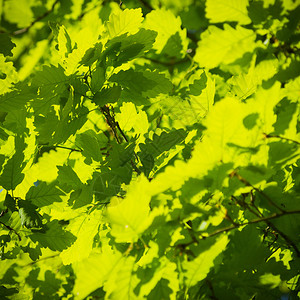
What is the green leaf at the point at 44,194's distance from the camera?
1.29m

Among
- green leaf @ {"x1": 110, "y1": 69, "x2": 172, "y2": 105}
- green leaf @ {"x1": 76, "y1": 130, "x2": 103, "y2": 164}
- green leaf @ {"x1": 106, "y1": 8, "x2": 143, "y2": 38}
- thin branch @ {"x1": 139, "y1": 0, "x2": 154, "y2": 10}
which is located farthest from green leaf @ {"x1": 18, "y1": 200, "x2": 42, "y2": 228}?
thin branch @ {"x1": 139, "y1": 0, "x2": 154, "y2": 10}

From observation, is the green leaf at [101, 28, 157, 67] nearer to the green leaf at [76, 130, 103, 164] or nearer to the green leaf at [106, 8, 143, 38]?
the green leaf at [106, 8, 143, 38]

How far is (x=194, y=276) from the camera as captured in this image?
2.61 feet

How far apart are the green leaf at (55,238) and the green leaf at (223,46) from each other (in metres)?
0.88

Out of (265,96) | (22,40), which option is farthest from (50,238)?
(22,40)

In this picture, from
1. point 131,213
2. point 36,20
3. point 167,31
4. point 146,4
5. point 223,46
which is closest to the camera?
point 131,213

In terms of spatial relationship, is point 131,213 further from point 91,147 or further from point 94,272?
point 91,147

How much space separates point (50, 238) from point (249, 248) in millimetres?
827

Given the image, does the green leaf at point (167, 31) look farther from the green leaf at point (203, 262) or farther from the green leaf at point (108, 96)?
the green leaf at point (203, 262)

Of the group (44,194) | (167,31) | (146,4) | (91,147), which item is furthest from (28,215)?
(146,4)

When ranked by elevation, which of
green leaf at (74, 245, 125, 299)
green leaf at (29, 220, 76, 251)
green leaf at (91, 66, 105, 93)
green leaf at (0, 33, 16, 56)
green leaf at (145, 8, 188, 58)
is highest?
green leaf at (145, 8, 188, 58)

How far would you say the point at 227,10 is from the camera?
3.05 feet

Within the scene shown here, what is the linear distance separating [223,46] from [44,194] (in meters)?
0.95

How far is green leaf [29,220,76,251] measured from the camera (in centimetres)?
122
